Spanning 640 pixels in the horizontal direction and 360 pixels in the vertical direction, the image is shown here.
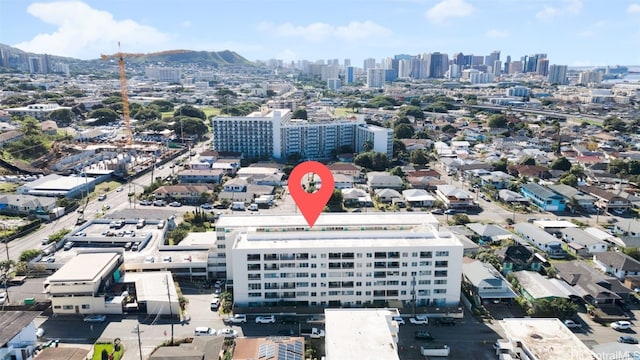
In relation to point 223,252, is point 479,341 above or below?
below

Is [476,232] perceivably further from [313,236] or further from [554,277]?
[313,236]

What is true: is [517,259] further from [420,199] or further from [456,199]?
[420,199]

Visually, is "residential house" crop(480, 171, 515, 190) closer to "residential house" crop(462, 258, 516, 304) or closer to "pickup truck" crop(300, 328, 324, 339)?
"residential house" crop(462, 258, 516, 304)

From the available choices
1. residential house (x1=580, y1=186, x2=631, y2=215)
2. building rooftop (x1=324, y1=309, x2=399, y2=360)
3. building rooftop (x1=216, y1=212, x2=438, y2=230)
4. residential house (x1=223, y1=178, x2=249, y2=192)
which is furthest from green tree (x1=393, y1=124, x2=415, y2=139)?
building rooftop (x1=324, y1=309, x2=399, y2=360)

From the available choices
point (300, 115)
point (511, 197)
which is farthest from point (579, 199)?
point (300, 115)

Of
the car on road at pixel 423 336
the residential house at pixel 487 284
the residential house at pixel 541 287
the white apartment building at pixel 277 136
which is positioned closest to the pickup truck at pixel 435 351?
the car on road at pixel 423 336

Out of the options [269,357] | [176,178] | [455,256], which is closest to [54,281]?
[269,357]
